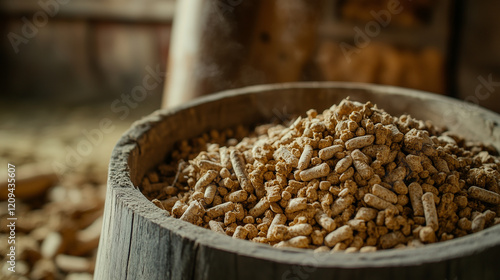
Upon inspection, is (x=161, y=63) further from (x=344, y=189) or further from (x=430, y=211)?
(x=430, y=211)

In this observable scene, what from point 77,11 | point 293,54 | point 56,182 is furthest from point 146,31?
point 293,54

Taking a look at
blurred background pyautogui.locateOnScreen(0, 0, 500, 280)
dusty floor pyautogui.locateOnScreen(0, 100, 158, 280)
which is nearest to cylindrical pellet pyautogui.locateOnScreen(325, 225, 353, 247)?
blurred background pyautogui.locateOnScreen(0, 0, 500, 280)

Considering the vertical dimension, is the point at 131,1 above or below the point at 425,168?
above

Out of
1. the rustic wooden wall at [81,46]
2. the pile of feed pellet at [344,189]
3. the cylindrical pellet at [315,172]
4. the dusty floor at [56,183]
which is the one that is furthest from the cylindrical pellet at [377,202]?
the rustic wooden wall at [81,46]

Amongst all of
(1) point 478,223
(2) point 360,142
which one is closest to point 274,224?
(2) point 360,142

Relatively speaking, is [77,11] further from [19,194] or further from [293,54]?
[293,54]

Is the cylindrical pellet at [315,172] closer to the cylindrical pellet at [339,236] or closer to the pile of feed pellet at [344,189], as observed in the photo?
the pile of feed pellet at [344,189]
